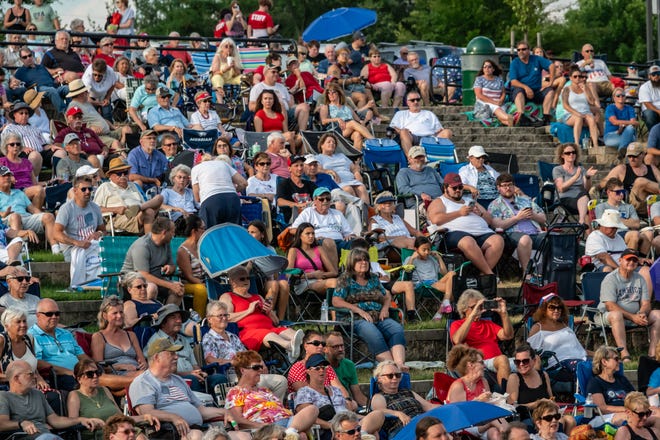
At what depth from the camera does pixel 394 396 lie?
13.1 meters

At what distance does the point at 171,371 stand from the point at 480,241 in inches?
215

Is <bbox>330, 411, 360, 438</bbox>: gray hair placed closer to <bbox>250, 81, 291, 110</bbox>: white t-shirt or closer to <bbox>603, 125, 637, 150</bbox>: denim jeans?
<bbox>250, 81, 291, 110</bbox>: white t-shirt

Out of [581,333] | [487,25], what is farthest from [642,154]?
[487,25]

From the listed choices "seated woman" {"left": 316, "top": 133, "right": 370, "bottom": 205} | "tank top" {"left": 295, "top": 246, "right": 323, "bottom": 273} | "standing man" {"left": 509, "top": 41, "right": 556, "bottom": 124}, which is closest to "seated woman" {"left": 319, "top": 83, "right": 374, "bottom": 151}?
"seated woman" {"left": 316, "top": 133, "right": 370, "bottom": 205}

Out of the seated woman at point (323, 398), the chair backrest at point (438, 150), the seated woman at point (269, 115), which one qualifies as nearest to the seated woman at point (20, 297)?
the seated woman at point (323, 398)

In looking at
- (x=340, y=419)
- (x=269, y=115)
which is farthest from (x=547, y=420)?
(x=269, y=115)

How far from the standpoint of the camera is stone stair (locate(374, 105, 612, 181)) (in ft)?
70.3

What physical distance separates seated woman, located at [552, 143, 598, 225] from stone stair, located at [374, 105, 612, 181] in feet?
5.94

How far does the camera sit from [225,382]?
513 inches

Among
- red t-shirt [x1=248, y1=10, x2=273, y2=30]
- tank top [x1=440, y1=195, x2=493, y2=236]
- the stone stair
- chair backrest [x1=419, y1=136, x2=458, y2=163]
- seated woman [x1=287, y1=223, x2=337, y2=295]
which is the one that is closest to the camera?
seated woman [x1=287, y1=223, x2=337, y2=295]

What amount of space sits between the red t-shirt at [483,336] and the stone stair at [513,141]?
6.56 meters

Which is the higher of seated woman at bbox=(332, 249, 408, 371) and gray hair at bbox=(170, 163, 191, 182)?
gray hair at bbox=(170, 163, 191, 182)

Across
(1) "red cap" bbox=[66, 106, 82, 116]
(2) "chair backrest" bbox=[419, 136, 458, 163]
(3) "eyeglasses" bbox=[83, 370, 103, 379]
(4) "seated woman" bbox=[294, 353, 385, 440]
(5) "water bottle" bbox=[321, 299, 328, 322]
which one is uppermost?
(1) "red cap" bbox=[66, 106, 82, 116]

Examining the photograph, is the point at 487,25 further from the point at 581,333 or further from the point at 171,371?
the point at 171,371
